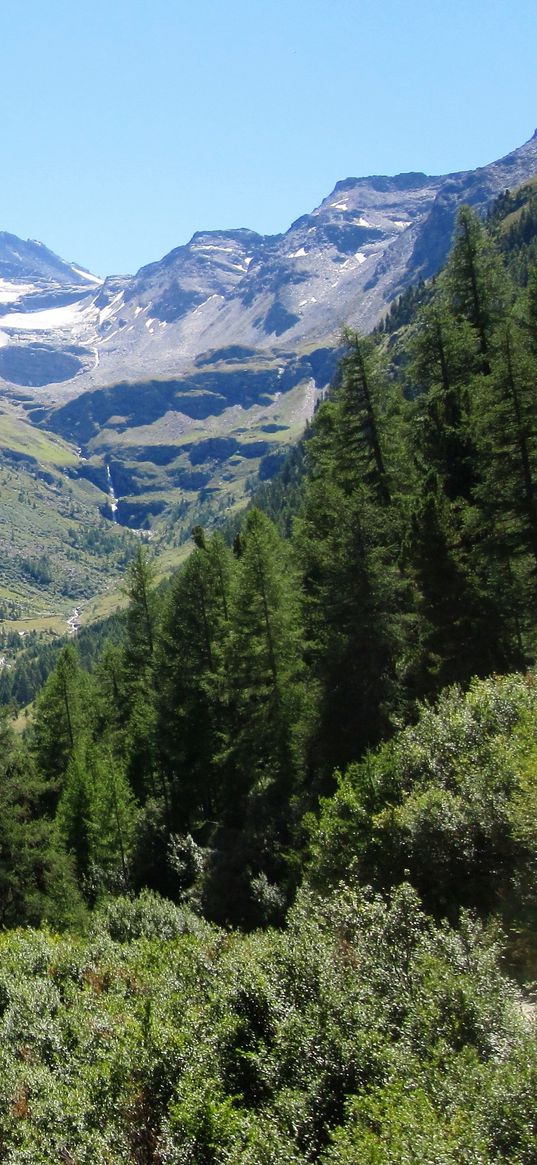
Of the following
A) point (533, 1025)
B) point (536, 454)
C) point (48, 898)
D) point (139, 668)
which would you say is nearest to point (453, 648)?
Answer: point (536, 454)

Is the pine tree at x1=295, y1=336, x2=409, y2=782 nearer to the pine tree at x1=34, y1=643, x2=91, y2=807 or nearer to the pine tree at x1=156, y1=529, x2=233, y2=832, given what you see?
the pine tree at x1=156, y1=529, x2=233, y2=832

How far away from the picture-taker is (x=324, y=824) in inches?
901

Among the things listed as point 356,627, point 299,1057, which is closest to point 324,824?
point 356,627

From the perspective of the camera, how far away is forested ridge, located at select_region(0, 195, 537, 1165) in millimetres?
11773

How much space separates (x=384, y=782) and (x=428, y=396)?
23423 millimetres

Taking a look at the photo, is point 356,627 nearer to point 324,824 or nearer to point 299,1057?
point 324,824

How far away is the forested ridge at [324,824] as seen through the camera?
11.8 metres

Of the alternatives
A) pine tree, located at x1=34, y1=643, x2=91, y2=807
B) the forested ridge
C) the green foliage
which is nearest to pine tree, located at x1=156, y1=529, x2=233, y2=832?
the forested ridge

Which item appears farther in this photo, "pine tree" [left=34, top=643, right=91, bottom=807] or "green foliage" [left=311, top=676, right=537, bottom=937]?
"pine tree" [left=34, top=643, right=91, bottom=807]

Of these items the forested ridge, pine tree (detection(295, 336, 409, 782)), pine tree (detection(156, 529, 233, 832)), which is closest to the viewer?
the forested ridge

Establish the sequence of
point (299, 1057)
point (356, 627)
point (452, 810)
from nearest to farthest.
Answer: point (299, 1057) → point (452, 810) → point (356, 627)

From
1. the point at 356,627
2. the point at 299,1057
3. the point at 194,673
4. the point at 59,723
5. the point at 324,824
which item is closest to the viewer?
the point at 299,1057

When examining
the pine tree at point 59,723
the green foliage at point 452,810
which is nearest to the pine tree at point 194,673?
the pine tree at point 59,723

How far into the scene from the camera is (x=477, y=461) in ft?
106
